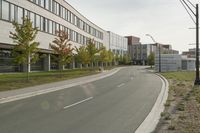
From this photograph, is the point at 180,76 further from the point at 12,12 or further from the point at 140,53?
the point at 140,53

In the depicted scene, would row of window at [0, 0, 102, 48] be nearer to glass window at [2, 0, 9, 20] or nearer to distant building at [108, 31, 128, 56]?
glass window at [2, 0, 9, 20]

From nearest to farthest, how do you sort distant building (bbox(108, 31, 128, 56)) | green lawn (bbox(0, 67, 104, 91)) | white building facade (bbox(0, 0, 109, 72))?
1. green lawn (bbox(0, 67, 104, 91))
2. white building facade (bbox(0, 0, 109, 72))
3. distant building (bbox(108, 31, 128, 56))

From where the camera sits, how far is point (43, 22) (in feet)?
179

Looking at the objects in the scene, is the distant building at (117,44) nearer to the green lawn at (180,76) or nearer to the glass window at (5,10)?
the green lawn at (180,76)

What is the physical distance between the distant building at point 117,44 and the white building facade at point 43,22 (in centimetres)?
4498

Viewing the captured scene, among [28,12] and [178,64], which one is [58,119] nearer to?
[28,12]

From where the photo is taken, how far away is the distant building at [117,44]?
135 meters

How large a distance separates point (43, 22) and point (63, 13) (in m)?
13.6

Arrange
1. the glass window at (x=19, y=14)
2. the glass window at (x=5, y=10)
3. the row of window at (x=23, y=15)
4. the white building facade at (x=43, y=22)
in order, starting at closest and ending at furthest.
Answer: the glass window at (x=5, y=10) → the row of window at (x=23, y=15) → the white building facade at (x=43, y=22) → the glass window at (x=19, y=14)

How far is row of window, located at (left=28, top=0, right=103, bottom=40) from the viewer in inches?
2199

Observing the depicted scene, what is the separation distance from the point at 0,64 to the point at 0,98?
27.9 metres

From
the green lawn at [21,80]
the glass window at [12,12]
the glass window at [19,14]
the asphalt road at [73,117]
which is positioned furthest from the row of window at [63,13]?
the asphalt road at [73,117]

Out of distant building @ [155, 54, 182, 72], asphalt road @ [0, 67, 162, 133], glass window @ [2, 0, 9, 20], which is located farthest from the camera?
distant building @ [155, 54, 182, 72]

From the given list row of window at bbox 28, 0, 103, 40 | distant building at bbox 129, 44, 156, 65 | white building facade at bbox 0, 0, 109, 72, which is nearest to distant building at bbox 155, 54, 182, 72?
white building facade at bbox 0, 0, 109, 72
